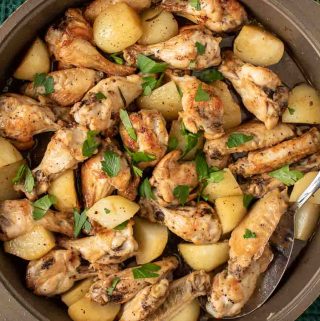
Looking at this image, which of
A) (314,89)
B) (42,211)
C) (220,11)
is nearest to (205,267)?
(42,211)

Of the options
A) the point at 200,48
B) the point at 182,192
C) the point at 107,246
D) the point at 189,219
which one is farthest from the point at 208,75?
the point at 107,246

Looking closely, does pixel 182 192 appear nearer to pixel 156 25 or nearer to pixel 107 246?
pixel 107 246

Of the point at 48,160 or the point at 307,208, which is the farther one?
the point at 307,208

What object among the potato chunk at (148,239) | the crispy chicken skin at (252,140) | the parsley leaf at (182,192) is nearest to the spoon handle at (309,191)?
the crispy chicken skin at (252,140)

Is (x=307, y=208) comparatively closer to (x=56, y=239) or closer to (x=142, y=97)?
(x=142, y=97)

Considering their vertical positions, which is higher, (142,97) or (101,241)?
(142,97)

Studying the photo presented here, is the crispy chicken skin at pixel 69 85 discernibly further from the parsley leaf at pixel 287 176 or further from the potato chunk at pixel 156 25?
the parsley leaf at pixel 287 176

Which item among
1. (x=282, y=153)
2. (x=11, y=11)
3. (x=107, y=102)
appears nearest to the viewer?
(x=107, y=102)
